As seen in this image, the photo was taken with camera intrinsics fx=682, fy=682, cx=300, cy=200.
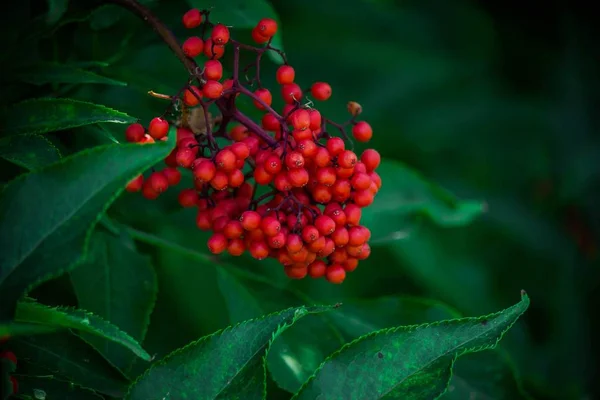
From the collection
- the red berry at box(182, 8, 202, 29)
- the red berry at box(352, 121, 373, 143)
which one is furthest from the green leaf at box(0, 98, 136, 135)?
the red berry at box(352, 121, 373, 143)

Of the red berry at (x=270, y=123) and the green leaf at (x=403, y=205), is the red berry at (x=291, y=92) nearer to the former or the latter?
the red berry at (x=270, y=123)

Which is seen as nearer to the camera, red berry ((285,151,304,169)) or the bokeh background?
red berry ((285,151,304,169))

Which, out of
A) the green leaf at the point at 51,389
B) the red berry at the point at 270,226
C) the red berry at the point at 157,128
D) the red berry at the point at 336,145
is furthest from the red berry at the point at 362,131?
the green leaf at the point at 51,389

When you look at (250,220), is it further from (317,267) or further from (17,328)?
(17,328)

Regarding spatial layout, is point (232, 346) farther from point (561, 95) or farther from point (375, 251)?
point (561, 95)

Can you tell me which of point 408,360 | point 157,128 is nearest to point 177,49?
point 157,128

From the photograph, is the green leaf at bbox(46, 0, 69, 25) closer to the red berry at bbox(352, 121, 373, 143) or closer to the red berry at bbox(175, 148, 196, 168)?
the red berry at bbox(175, 148, 196, 168)

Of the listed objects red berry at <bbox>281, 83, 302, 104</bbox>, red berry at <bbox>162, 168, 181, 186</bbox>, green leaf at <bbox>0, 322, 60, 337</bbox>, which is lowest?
red berry at <bbox>162, 168, 181, 186</bbox>
